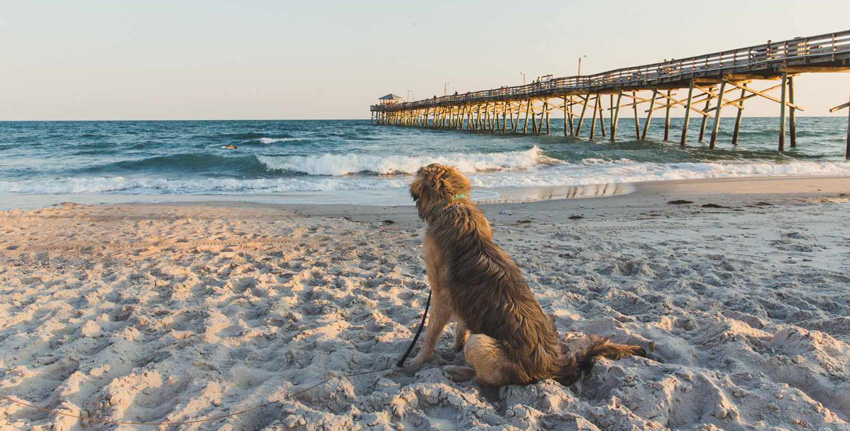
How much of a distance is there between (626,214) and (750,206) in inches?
101

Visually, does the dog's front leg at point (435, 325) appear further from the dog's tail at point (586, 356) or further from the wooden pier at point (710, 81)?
the wooden pier at point (710, 81)

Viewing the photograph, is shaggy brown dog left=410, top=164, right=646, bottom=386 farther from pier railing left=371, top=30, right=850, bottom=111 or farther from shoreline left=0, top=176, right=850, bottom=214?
pier railing left=371, top=30, right=850, bottom=111

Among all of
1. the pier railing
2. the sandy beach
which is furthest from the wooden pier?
the sandy beach

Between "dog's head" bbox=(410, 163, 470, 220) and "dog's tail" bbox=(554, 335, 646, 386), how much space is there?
3.91 ft

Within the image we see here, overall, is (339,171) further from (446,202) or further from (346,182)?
(446,202)

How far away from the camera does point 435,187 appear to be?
3033 mm

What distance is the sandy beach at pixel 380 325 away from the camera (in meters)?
2.56

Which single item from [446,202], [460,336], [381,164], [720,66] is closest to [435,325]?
[460,336]

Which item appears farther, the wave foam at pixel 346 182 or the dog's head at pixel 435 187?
the wave foam at pixel 346 182

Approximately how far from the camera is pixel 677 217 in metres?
8.21

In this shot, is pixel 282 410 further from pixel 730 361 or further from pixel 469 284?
pixel 730 361

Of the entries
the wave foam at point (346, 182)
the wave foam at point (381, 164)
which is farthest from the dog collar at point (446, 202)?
the wave foam at point (381, 164)

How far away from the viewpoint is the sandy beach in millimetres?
2557

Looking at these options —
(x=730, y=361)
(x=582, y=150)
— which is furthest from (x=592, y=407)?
(x=582, y=150)
